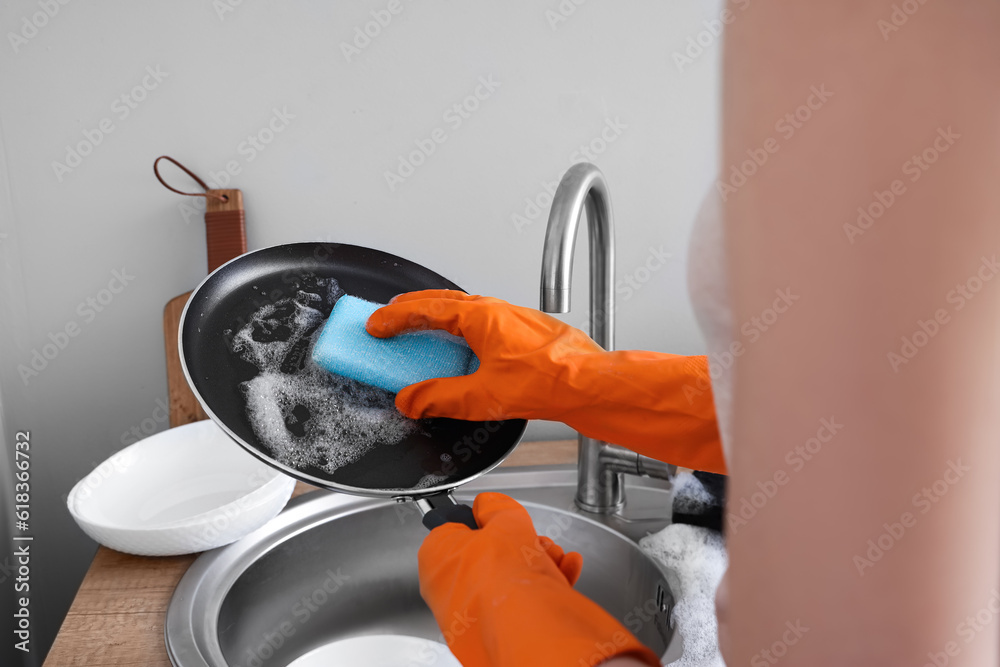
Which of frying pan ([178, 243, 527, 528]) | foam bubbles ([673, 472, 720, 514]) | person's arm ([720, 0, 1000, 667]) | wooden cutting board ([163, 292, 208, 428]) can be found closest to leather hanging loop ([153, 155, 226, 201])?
wooden cutting board ([163, 292, 208, 428])

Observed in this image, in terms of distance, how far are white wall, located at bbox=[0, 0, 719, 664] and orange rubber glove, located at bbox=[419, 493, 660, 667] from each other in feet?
1.74

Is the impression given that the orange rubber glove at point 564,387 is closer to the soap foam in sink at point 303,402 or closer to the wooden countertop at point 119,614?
the soap foam in sink at point 303,402

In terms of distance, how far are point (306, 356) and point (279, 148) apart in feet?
1.38

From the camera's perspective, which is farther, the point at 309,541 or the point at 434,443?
the point at 309,541

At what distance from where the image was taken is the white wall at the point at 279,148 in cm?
92

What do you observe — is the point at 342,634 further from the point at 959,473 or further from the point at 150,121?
the point at 959,473

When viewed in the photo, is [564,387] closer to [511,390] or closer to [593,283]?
[511,390]

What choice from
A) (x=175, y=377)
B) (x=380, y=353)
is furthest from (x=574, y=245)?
(x=175, y=377)

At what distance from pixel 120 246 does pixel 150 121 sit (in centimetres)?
18

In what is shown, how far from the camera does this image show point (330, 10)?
94 cm

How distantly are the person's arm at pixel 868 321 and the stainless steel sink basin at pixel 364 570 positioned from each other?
630 millimetres

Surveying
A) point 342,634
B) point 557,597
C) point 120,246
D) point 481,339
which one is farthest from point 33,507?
point 557,597

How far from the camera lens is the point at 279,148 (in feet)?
3.18

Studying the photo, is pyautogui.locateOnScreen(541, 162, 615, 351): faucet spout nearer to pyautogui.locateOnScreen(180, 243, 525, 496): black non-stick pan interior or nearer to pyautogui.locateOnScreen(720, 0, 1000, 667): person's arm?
pyautogui.locateOnScreen(180, 243, 525, 496): black non-stick pan interior
